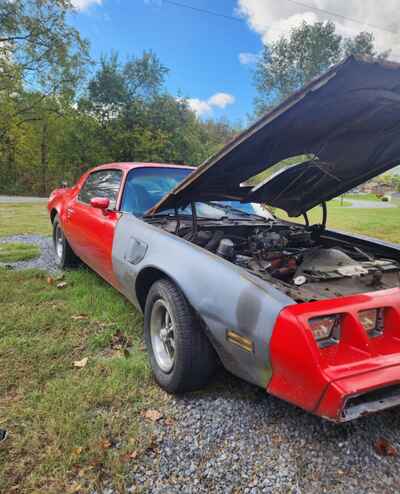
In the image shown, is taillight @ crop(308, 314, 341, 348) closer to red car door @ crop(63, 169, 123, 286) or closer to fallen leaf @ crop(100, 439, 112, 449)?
fallen leaf @ crop(100, 439, 112, 449)

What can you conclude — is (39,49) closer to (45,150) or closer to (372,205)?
(45,150)

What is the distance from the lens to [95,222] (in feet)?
10.3

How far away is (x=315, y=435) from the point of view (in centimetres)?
167

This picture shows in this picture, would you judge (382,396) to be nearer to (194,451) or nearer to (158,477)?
(194,451)

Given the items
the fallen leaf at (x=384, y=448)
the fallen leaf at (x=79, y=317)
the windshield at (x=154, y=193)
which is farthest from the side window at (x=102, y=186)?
the fallen leaf at (x=384, y=448)

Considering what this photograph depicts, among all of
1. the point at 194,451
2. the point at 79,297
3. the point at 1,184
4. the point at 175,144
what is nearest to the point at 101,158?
the point at 175,144

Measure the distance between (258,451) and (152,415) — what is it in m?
0.59

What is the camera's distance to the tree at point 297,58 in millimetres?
26734

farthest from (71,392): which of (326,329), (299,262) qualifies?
(299,262)

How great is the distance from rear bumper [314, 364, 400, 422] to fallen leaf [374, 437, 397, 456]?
0.39 m

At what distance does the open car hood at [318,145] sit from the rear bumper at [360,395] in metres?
1.19

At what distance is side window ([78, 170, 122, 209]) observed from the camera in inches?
124

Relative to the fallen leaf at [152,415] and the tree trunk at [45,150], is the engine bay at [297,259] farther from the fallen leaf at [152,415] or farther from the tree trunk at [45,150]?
the tree trunk at [45,150]

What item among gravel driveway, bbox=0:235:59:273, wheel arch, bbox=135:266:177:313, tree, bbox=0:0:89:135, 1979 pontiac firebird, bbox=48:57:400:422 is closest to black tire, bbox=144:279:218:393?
1979 pontiac firebird, bbox=48:57:400:422
